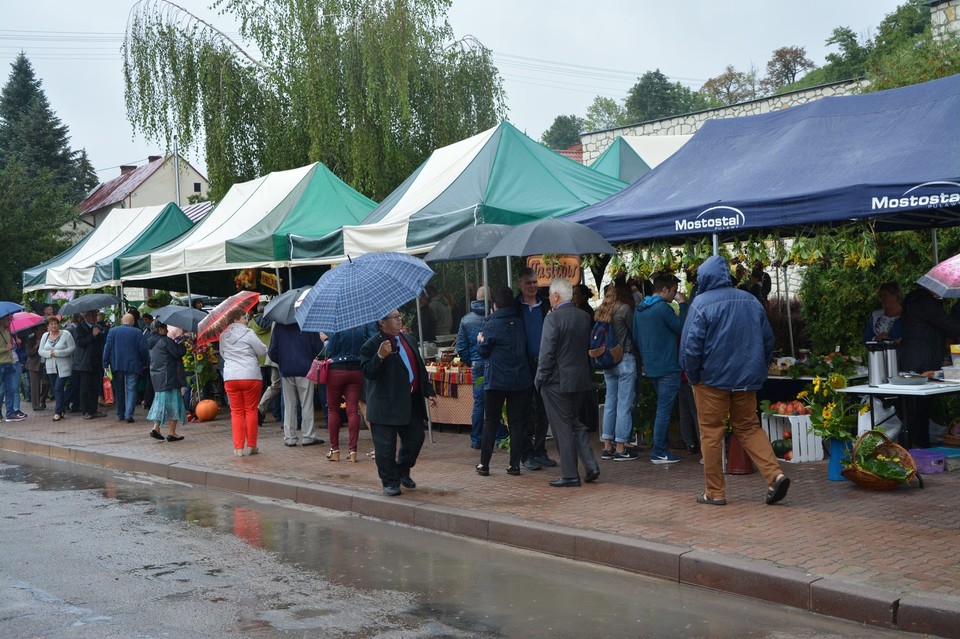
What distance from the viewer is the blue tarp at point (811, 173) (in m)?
8.46

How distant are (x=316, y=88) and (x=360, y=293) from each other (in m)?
13.9

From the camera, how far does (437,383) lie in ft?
45.2

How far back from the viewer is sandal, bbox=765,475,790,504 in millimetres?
7816

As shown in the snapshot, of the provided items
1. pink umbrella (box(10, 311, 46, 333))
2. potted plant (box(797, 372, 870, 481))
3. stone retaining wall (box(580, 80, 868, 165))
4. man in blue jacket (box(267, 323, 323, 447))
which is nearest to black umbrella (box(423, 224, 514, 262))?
man in blue jacket (box(267, 323, 323, 447))

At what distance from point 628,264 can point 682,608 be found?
518cm

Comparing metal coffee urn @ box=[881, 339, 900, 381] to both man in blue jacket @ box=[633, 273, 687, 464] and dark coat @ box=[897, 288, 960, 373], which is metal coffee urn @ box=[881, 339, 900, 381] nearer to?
dark coat @ box=[897, 288, 960, 373]

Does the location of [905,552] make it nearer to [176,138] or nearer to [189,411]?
[189,411]

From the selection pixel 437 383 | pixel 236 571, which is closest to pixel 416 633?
pixel 236 571

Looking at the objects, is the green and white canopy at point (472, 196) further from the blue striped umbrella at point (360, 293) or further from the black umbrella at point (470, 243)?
the blue striped umbrella at point (360, 293)

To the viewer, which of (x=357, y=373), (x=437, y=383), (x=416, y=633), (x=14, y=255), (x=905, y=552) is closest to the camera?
(x=416, y=633)

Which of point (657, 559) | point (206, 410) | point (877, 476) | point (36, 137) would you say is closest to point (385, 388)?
point (657, 559)

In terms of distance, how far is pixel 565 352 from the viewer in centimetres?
920

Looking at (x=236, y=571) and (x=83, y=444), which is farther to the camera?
(x=83, y=444)

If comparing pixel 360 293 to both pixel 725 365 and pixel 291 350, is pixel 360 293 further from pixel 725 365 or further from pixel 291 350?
pixel 291 350
